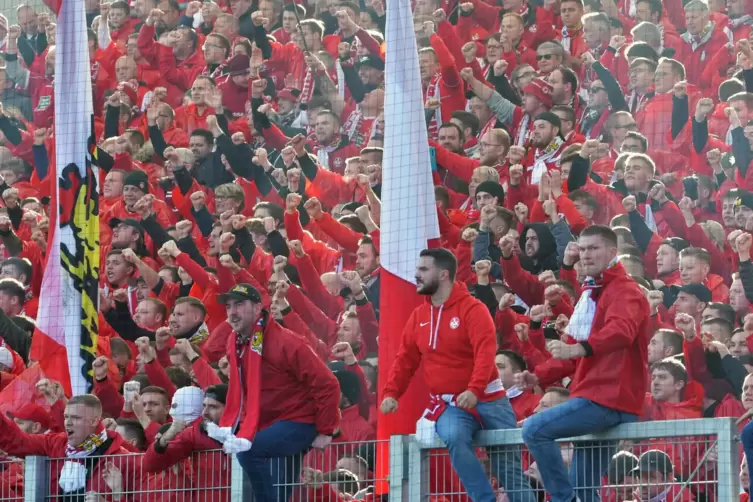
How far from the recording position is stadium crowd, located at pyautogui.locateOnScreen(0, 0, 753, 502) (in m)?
6.74

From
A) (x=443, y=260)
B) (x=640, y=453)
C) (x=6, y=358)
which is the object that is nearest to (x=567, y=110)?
(x=443, y=260)

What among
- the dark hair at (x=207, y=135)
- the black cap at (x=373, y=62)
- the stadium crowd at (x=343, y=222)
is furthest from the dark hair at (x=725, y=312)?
the dark hair at (x=207, y=135)

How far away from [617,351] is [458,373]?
2.36 ft

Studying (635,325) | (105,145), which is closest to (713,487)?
(635,325)

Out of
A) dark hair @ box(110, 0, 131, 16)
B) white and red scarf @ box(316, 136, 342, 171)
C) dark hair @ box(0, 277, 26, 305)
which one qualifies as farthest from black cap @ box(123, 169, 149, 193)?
dark hair @ box(110, 0, 131, 16)

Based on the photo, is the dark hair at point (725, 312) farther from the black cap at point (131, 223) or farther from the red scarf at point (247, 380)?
the black cap at point (131, 223)

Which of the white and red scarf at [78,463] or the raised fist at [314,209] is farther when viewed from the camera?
the raised fist at [314,209]

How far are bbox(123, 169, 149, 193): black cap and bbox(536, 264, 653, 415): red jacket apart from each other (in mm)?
4884

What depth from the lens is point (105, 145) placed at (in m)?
10.9

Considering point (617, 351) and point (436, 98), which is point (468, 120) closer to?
point (436, 98)

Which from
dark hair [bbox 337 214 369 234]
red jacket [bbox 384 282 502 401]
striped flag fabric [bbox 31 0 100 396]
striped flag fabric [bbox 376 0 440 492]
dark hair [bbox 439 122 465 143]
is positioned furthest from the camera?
dark hair [bbox 439 122 465 143]

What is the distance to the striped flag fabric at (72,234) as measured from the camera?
8883 mm

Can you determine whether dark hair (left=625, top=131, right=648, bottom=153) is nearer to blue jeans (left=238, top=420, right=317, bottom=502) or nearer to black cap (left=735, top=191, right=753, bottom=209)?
black cap (left=735, top=191, right=753, bottom=209)

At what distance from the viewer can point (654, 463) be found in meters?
5.76
